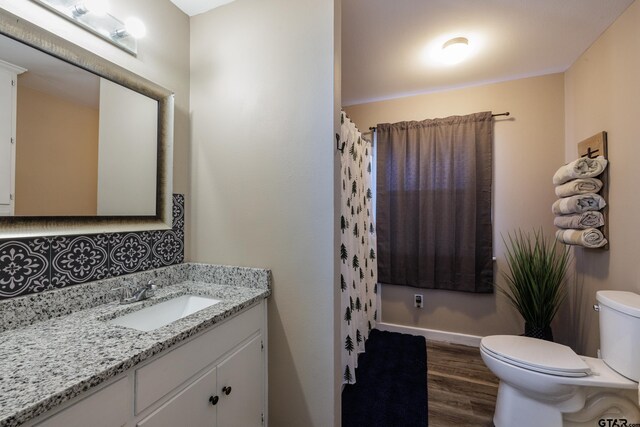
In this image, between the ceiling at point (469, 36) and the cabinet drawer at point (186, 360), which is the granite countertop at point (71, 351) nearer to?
the cabinet drawer at point (186, 360)

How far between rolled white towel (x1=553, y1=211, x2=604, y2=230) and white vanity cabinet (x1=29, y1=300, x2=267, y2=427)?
2.12 m

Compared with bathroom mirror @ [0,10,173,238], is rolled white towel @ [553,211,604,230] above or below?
below

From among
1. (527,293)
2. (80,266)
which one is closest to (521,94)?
(527,293)

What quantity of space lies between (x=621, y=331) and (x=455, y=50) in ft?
6.23

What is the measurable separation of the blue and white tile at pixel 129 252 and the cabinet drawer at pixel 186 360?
0.57m

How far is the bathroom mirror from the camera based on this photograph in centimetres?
89

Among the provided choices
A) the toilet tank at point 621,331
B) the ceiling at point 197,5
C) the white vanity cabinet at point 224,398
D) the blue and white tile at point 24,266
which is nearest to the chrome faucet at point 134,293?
the blue and white tile at point 24,266

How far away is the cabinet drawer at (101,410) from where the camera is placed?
22.0 inches

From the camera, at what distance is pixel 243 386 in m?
1.11

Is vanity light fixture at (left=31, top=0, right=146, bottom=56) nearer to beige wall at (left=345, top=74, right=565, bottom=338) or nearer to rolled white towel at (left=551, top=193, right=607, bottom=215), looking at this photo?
beige wall at (left=345, top=74, right=565, bottom=338)

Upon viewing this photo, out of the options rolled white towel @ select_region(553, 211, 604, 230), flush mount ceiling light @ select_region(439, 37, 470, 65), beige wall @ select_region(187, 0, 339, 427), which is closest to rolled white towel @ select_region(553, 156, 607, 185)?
rolled white towel @ select_region(553, 211, 604, 230)

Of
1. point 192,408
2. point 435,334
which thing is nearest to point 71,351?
point 192,408

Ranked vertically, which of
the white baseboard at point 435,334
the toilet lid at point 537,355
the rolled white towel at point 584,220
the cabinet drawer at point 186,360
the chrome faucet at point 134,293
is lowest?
the white baseboard at point 435,334

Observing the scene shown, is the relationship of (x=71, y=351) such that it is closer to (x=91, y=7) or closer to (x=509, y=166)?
(x=91, y=7)
